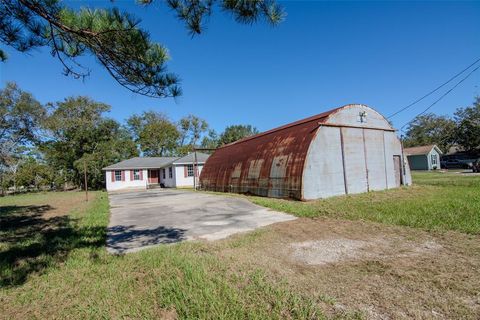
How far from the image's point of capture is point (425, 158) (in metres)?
36.0

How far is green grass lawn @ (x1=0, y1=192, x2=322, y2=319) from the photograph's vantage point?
9.36ft

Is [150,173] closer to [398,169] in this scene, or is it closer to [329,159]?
[329,159]

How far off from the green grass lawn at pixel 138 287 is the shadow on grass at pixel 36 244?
0.02 meters

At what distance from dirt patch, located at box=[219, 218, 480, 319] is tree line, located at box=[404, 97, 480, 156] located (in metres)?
44.8

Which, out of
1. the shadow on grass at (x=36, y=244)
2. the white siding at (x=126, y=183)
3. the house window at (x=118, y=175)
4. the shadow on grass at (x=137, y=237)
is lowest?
the shadow on grass at (x=137, y=237)

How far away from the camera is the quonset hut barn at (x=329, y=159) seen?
1165 cm

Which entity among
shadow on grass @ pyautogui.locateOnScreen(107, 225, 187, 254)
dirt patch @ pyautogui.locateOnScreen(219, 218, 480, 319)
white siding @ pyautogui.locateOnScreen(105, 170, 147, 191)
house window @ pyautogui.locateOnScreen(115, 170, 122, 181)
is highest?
house window @ pyautogui.locateOnScreen(115, 170, 122, 181)

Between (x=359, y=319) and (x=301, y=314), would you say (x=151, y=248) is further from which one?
(x=359, y=319)

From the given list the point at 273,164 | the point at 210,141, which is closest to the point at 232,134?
the point at 210,141

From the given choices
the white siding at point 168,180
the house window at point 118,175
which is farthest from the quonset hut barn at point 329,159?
the house window at point 118,175

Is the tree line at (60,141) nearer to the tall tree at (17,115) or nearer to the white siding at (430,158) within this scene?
the tall tree at (17,115)

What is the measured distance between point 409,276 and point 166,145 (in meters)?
45.1

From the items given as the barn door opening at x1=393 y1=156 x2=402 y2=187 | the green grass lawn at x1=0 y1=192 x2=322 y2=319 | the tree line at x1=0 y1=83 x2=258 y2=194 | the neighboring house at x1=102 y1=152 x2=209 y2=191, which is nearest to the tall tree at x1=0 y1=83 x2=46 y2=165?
the tree line at x1=0 y1=83 x2=258 y2=194

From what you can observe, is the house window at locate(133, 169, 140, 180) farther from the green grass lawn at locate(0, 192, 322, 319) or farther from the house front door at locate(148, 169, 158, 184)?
the green grass lawn at locate(0, 192, 322, 319)
